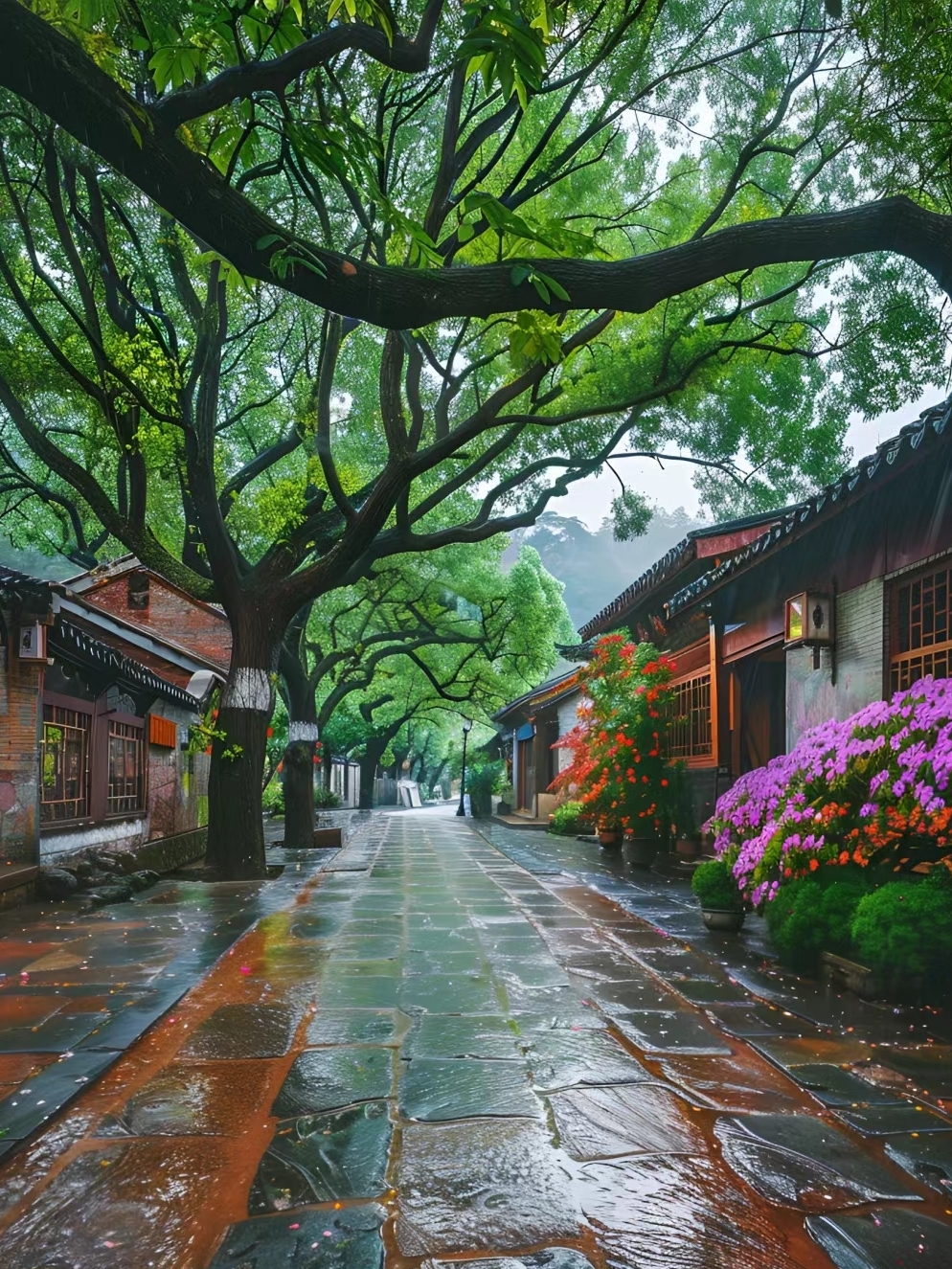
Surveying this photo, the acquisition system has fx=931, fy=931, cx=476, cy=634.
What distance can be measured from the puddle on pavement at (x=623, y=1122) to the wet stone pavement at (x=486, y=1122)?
15mm

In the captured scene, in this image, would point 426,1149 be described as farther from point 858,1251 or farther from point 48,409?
point 48,409

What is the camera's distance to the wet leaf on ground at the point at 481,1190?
284 cm

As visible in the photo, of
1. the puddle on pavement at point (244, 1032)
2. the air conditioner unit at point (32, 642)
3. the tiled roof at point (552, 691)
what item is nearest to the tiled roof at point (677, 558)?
the tiled roof at point (552, 691)

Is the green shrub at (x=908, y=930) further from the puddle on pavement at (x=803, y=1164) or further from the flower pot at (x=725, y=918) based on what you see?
the flower pot at (x=725, y=918)

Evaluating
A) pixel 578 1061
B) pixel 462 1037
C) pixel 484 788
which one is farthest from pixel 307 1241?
pixel 484 788

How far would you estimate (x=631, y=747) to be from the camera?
539 inches

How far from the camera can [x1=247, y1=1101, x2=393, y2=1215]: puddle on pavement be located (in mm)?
3123

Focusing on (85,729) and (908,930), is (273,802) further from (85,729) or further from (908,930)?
(908,930)

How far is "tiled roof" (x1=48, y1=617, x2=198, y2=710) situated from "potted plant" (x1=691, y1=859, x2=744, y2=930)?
25.8 feet

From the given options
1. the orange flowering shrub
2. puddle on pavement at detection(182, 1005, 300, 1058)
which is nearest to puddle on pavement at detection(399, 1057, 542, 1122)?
puddle on pavement at detection(182, 1005, 300, 1058)

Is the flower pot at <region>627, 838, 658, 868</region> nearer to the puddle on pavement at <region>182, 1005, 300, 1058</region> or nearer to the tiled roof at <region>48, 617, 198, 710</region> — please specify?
the tiled roof at <region>48, 617, 198, 710</region>

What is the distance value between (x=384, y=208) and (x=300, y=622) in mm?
13564

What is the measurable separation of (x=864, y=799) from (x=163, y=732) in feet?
46.8

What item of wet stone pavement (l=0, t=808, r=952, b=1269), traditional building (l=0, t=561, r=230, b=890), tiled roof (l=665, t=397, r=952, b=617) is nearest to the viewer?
wet stone pavement (l=0, t=808, r=952, b=1269)
